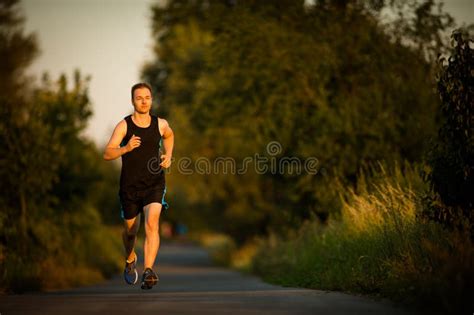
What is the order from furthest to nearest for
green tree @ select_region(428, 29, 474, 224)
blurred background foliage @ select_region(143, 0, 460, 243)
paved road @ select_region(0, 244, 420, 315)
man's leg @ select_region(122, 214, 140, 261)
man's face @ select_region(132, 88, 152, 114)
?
blurred background foliage @ select_region(143, 0, 460, 243) < man's leg @ select_region(122, 214, 140, 261) < man's face @ select_region(132, 88, 152, 114) < green tree @ select_region(428, 29, 474, 224) < paved road @ select_region(0, 244, 420, 315)

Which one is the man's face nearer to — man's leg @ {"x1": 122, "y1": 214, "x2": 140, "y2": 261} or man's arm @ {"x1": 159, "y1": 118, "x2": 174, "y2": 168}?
man's arm @ {"x1": 159, "y1": 118, "x2": 174, "y2": 168}

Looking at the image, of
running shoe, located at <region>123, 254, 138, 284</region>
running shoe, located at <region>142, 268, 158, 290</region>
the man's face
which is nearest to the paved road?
running shoe, located at <region>142, 268, 158, 290</region>

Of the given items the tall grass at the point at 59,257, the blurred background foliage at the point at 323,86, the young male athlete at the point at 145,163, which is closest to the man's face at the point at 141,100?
the young male athlete at the point at 145,163

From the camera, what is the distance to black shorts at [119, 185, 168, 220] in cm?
1068

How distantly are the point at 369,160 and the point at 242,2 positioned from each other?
7.15 metres

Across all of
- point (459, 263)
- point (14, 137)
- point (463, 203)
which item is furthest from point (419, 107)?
point (459, 263)

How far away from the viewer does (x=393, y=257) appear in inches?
421

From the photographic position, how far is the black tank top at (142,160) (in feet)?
34.7

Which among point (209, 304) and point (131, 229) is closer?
point (209, 304)

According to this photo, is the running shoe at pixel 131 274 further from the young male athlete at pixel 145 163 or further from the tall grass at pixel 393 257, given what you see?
the tall grass at pixel 393 257

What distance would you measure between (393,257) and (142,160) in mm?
3289

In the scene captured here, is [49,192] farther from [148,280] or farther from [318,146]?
[148,280]

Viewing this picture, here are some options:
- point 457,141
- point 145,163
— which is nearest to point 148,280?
point 145,163

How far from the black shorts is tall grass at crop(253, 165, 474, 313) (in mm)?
2600
